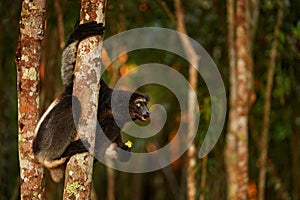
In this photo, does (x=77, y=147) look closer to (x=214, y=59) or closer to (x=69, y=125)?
(x=69, y=125)

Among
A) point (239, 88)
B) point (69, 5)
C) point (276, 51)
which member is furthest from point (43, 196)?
point (276, 51)

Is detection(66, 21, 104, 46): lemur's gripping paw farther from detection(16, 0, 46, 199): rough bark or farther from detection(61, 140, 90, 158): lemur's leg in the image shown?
detection(61, 140, 90, 158): lemur's leg

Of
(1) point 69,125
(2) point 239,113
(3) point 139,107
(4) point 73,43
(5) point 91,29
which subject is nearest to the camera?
(5) point 91,29

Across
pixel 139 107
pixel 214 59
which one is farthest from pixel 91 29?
pixel 214 59

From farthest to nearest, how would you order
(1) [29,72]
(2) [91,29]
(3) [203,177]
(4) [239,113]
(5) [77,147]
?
1. (3) [203,177]
2. (4) [239,113]
3. (1) [29,72]
4. (5) [77,147]
5. (2) [91,29]

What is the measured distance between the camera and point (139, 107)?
14.1 ft

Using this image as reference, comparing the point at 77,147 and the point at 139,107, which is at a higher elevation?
the point at 139,107

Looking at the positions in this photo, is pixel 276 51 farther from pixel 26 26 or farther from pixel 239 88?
pixel 26 26

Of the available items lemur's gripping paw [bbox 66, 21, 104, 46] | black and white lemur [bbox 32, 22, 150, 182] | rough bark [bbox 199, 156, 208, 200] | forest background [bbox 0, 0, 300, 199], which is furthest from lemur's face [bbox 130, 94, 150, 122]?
rough bark [bbox 199, 156, 208, 200]

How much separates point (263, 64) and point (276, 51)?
0.97 metres

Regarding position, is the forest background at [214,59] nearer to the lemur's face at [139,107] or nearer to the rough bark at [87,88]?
the lemur's face at [139,107]

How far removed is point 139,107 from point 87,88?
98 cm

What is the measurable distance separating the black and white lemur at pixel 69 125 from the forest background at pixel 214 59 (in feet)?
5.42

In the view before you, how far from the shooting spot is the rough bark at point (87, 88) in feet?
10.9
